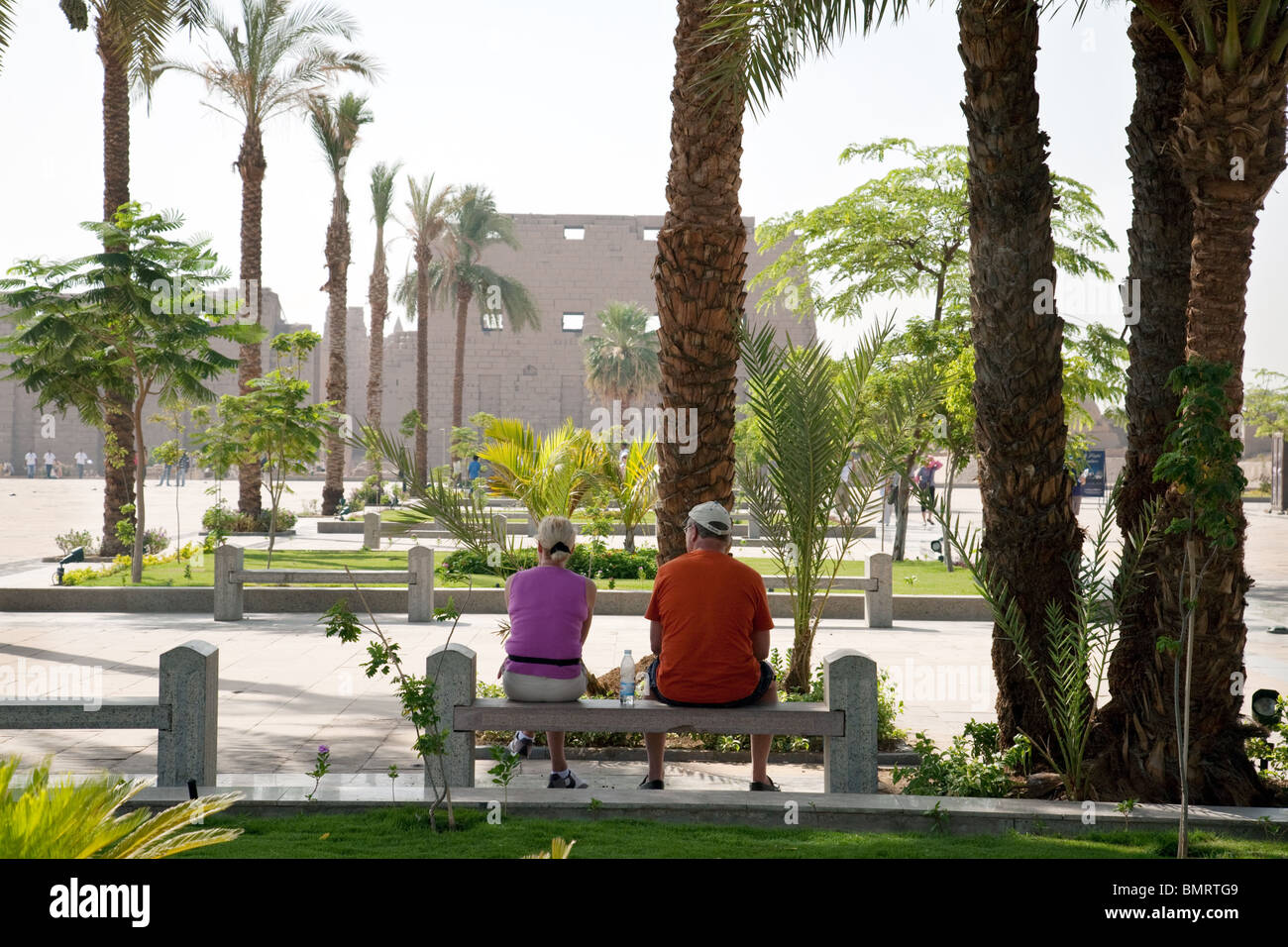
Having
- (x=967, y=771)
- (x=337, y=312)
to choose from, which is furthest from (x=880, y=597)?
(x=337, y=312)

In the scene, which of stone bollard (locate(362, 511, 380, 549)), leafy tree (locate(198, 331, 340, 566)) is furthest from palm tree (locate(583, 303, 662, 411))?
leafy tree (locate(198, 331, 340, 566))

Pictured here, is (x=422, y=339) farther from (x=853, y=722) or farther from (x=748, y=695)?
(x=853, y=722)

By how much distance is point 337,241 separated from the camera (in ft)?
94.5

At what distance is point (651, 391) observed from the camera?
53469mm

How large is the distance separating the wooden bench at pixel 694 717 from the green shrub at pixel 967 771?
1.12 feet

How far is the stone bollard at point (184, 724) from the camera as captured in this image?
204 inches

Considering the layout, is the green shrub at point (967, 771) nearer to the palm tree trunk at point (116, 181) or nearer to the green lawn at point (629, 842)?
the green lawn at point (629, 842)

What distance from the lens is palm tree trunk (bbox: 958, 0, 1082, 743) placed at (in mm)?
5793

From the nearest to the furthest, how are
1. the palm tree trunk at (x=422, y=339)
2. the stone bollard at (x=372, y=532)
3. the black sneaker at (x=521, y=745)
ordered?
the black sneaker at (x=521, y=745) < the stone bollard at (x=372, y=532) < the palm tree trunk at (x=422, y=339)

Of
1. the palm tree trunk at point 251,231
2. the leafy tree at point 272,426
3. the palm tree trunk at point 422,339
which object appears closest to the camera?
the leafy tree at point 272,426

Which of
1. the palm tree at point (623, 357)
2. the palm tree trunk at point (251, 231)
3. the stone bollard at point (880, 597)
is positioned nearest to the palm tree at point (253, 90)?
the palm tree trunk at point (251, 231)

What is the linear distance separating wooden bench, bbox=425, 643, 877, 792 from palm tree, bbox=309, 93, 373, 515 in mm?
22809

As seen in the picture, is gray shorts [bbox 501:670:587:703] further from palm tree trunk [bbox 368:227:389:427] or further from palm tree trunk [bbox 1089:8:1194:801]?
palm tree trunk [bbox 368:227:389:427]
